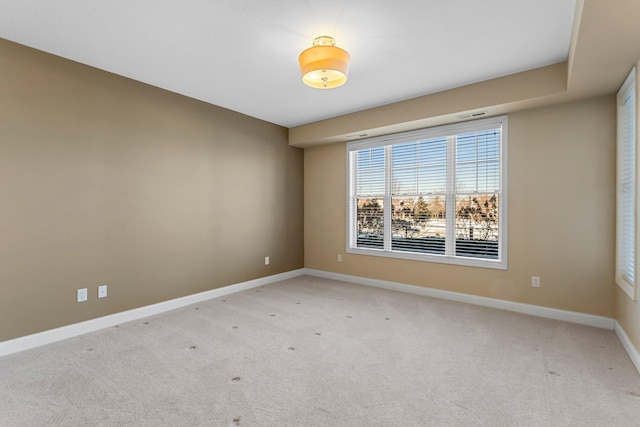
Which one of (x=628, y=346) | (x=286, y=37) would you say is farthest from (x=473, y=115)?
(x=628, y=346)

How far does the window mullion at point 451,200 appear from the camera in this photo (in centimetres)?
438

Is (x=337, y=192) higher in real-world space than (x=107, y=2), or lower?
lower

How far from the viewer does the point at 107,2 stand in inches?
88.3

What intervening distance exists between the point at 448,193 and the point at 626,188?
1830 mm

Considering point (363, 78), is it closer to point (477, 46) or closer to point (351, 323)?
point (477, 46)

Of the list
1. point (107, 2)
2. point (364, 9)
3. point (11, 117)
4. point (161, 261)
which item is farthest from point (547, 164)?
point (11, 117)

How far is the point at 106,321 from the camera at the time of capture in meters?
3.33

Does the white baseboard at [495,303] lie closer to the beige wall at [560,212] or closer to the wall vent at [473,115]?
the beige wall at [560,212]

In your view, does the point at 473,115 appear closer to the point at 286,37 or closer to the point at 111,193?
the point at 286,37

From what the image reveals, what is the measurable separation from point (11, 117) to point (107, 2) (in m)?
1.47

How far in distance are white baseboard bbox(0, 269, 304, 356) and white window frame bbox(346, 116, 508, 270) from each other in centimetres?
209

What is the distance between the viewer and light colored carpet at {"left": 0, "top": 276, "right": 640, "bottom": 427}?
6.23ft

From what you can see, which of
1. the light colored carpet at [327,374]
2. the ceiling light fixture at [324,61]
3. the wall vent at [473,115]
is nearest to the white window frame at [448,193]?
the wall vent at [473,115]

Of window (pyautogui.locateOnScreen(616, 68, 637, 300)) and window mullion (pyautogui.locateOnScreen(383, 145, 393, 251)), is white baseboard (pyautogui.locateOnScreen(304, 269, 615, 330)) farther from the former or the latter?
window mullion (pyautogui.locateOnScreen(383, 145, 393, 251))
